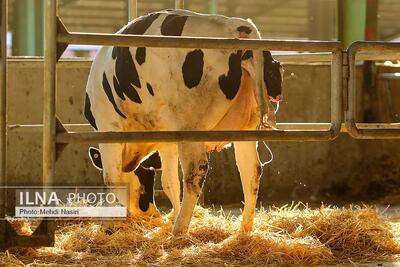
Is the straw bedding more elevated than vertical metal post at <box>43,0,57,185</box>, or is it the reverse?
vertical metal post at <box>43,0,57,185</box>

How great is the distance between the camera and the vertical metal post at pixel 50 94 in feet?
15.5

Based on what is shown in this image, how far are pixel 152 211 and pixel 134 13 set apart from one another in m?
1.85

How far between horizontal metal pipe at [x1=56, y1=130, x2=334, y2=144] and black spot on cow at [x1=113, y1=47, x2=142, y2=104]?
1143 millimetres

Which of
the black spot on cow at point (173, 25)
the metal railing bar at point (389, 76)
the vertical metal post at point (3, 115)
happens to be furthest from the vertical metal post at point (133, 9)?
the metal railing bar at point (389, 76)

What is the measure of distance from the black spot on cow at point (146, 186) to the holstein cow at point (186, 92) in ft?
1.13

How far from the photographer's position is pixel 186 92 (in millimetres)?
5508

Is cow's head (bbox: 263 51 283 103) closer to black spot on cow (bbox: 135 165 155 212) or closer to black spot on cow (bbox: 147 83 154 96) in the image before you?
black spot on cow (bbox: 147 83 154 96)

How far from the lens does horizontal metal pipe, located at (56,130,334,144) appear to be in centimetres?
474

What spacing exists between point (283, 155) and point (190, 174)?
3830 millimetres

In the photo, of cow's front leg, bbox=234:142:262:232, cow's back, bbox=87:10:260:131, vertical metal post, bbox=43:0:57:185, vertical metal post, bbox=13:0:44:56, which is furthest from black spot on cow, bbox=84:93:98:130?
vertical metal post, bbox=13:0:44:56

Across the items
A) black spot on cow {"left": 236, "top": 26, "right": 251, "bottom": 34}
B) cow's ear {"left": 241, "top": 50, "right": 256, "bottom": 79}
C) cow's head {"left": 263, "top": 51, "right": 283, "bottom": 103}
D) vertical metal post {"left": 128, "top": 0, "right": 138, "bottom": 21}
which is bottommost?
cow's head {"left": 263, "top": 51, "right": 283, "bottom": 103}

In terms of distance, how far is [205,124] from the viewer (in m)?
5.55

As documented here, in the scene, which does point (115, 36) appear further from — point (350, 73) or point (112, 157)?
point (112, 157)

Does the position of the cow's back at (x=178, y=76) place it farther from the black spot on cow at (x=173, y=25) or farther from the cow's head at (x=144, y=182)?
the cow's head at (x=144, y=182)
